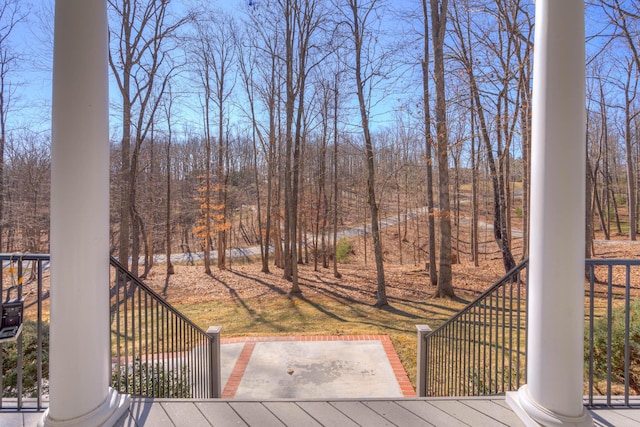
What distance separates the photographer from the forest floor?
7.57m

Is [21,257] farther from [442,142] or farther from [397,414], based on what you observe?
[442,142]

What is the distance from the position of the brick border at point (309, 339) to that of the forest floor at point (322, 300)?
18 cm

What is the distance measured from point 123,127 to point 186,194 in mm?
9247

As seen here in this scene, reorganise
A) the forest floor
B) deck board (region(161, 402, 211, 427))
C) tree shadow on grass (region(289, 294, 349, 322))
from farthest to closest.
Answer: tree shadow on grass (region(289, 294, 349, 322))
the forest floor
deck board (region(161, 402, 211, 427))

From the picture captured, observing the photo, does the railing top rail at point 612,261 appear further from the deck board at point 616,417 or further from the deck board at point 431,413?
the deck board at point 431,413

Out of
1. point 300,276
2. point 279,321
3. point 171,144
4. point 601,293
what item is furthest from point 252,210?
point 601,293

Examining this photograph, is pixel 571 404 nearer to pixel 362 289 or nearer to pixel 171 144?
pixel 362 289

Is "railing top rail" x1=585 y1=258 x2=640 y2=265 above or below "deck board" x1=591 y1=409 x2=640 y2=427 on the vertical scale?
above

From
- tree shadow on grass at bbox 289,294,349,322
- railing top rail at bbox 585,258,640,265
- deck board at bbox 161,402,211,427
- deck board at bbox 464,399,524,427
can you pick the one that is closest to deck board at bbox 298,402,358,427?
deck board at bbox 161,402,211,427

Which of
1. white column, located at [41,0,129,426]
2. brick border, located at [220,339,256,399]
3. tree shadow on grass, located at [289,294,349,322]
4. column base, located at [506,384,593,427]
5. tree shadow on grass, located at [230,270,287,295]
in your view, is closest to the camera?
white column, located at [41,0,129,426]

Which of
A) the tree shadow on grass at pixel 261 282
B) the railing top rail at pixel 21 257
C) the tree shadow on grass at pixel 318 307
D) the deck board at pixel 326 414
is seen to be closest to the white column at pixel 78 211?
the railing top rail at pixel 21 257

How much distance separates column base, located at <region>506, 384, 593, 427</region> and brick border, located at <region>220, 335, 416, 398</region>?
2609 millimetres

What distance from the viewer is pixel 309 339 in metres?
6.18

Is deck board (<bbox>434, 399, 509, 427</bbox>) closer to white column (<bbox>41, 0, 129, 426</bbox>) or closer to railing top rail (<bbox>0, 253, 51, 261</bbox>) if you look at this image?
white column (<bbox>41, 0, 129, 426</bbox>)
